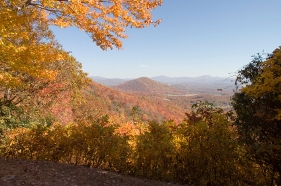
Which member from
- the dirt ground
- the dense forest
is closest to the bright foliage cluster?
the dense forest

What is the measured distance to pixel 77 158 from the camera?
4.88m

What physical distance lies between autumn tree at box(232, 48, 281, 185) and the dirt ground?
173 cm

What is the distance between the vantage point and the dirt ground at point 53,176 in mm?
3451

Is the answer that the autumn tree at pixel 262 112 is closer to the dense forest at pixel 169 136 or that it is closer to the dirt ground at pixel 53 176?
the dense forest at pixel 169 136

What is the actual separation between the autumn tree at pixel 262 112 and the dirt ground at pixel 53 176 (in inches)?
→ 68.2

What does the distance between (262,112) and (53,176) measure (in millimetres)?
3778

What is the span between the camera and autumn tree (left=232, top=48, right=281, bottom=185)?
11.0 feet

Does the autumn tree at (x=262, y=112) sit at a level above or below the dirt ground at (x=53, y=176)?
above

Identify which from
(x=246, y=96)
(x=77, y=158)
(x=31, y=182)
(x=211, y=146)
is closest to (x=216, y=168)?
(x=211, y=146)

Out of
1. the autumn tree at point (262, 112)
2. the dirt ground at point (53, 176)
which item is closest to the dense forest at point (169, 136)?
the autumn tree at point (262, 112)

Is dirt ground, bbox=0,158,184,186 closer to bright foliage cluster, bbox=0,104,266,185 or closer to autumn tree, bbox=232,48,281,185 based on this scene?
A: bright foliage cluster, bbox=0,104,266,185

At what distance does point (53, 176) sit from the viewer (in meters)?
3.74

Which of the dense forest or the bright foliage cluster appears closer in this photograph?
the dense forest

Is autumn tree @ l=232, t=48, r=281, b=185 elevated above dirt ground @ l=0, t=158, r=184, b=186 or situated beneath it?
elevated above
